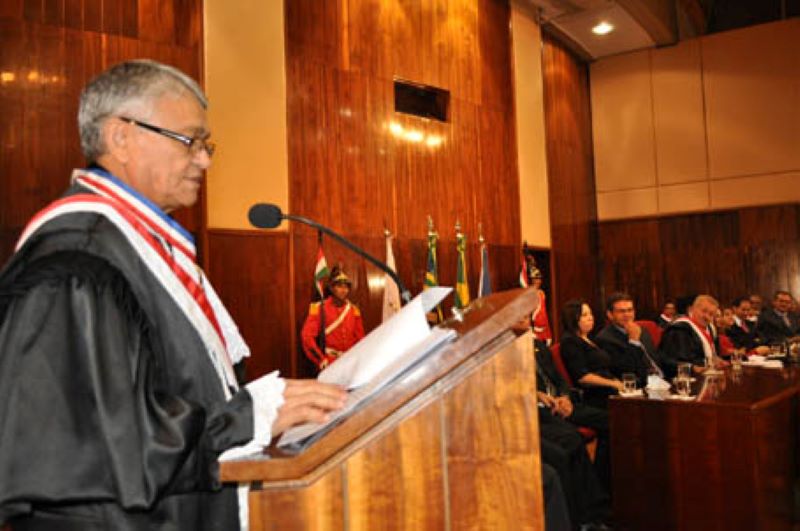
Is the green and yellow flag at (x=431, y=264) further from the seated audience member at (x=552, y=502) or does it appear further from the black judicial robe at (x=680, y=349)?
the seated audience member at (x=552, y=502)

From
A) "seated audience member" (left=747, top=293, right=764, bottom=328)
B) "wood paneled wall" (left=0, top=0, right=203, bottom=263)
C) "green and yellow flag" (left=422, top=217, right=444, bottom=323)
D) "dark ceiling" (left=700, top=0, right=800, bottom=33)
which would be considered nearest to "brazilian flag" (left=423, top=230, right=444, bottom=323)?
"green and yellow flag" (left=422, top=217, right=444, bottom=323)

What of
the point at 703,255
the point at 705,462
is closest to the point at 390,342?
the point at 705,462

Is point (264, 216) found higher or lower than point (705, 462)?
higher

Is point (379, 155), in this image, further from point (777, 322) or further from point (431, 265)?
point (777, 322)

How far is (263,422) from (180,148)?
1.77 ft

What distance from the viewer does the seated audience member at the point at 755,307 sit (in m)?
9.48

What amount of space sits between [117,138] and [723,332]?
8.69 meters

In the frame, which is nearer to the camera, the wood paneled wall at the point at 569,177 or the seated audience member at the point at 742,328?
the seated audience member at the point at 742,328

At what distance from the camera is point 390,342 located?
1034 mm

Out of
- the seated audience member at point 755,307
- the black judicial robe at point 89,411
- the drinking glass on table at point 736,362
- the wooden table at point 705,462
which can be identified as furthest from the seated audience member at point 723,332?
the black judicial robe at point 89,411

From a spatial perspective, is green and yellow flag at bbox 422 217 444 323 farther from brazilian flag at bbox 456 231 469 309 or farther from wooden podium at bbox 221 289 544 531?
wooden podium at bbox 221 289 544 531

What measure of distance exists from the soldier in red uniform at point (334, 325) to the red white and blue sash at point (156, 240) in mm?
4635

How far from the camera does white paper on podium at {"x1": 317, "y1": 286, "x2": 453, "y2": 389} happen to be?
1.02 meters

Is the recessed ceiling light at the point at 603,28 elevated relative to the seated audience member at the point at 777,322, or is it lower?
elevated
